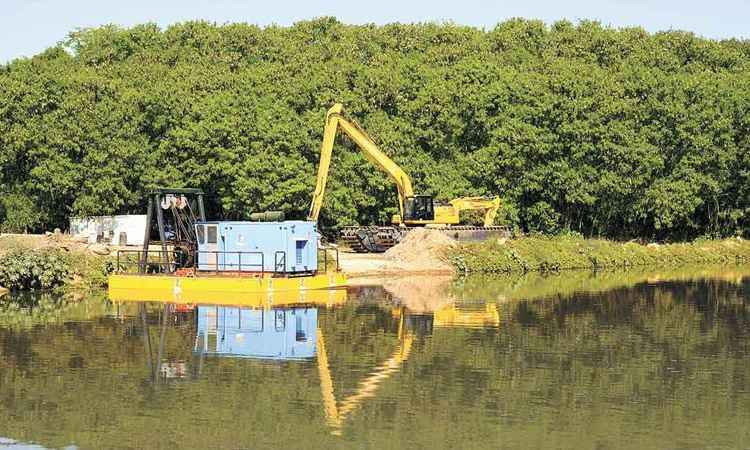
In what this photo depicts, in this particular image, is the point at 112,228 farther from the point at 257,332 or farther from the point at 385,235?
the point at 257,332

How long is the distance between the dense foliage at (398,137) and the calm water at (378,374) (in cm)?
2969

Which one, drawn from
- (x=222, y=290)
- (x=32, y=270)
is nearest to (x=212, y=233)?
(x=222, y=290)

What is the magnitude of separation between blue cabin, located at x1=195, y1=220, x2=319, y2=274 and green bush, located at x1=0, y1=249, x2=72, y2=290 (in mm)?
6116

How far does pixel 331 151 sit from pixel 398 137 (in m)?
10.2

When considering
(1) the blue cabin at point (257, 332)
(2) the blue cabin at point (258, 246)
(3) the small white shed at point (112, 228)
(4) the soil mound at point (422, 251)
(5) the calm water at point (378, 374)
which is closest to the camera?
(5) the calm water at point (378, 374)

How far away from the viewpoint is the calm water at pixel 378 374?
22.1m

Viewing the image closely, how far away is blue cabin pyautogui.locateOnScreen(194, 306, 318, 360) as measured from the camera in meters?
31.7

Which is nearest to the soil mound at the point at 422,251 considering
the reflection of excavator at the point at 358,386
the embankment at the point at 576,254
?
the embankment at the point at 576,254

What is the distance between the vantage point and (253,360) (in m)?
30.3

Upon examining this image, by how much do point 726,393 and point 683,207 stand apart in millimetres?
55570

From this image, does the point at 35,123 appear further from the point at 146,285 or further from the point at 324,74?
the point at 146,285

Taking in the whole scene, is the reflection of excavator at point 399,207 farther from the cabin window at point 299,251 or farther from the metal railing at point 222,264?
the cabin window at point 299,251

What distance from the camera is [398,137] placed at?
76.8 metres

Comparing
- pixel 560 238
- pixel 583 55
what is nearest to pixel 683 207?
pixel 560 238
